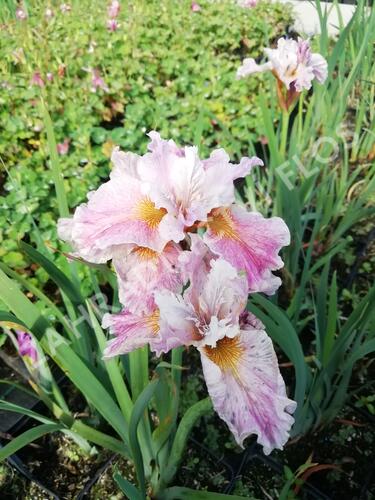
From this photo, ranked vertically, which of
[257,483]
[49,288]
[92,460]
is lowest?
[257,483]

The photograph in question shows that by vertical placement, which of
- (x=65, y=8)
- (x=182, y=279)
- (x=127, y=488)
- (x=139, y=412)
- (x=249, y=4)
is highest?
(x=65, y=8)

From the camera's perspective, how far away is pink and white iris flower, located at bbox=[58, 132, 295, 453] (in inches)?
27.0

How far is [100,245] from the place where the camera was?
2.32 ft

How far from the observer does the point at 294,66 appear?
1.56m

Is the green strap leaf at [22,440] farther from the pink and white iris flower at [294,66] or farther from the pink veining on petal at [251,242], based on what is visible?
the pink and white iris flower at [294,66]

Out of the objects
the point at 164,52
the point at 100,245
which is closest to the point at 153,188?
the point at 100,245

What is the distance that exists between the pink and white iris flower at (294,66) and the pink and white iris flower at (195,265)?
35.9 inches

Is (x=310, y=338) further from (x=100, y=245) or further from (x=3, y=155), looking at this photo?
(x=3, y=155)

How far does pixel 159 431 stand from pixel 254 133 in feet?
6.97

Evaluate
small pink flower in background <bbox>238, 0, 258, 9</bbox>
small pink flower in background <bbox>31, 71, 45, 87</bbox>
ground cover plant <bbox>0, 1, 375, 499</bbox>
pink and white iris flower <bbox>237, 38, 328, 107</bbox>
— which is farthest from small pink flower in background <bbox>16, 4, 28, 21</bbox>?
pink and white iris flower <bbox>237, 38, 328, 107</bbox>

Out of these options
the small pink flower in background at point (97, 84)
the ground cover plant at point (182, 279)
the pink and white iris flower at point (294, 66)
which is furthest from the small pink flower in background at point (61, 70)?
the pink and white iris flower at point (294, 66)

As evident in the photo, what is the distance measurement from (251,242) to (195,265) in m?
0.12

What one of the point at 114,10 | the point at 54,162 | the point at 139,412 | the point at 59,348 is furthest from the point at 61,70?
the point at 139,412

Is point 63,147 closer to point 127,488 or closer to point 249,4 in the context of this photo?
point 127,488
